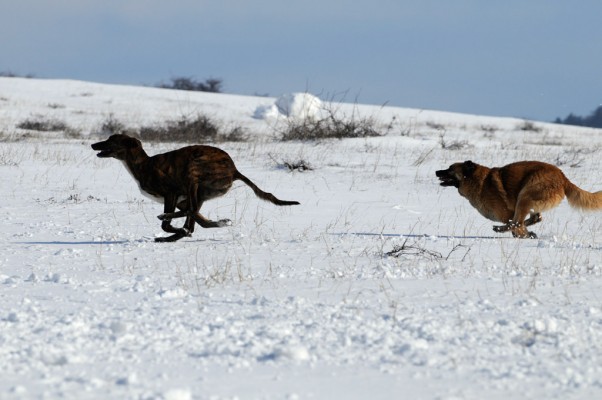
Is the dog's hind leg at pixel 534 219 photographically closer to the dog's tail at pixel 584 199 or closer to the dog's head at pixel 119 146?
the dog's tail at pixel 584 199

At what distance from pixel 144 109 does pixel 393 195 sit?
2942cm

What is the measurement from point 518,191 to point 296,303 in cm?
443

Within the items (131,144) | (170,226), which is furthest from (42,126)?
(170,226)

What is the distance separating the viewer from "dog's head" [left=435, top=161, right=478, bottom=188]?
923 centimetres

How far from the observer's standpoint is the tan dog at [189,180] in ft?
27.4

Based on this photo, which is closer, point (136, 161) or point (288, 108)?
point (136, 161)

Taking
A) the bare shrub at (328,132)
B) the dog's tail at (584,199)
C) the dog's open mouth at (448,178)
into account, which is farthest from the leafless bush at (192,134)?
the dog's tail at (584,199)

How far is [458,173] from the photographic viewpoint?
30.6 feet

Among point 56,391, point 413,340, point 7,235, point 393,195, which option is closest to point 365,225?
point 393,195

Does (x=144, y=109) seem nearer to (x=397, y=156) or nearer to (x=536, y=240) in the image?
(x=397, y=156)

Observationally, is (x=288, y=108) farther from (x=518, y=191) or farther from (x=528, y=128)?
(x=518, y=191)

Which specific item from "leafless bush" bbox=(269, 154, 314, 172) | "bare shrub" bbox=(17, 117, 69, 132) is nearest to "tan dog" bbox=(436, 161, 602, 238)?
"leafless bush" bbox=(269, 154, 314, 172)

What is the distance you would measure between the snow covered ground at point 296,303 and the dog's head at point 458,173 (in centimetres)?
57

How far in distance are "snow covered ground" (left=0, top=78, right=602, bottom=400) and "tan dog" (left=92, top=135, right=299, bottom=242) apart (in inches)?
11.1
